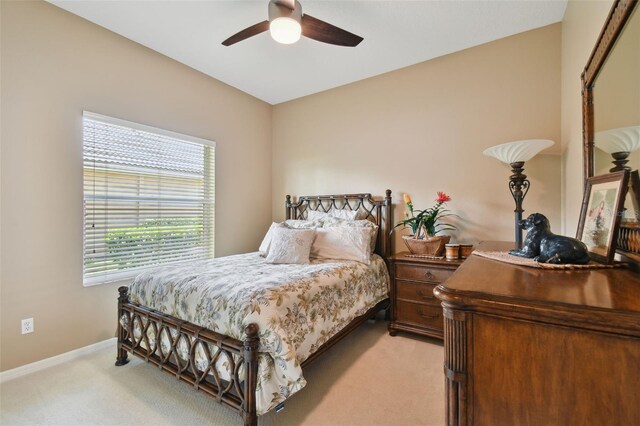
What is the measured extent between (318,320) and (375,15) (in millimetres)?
2499

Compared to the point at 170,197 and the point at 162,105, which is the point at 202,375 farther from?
the point at 162,105

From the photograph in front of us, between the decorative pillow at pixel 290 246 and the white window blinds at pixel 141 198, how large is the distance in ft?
3.84

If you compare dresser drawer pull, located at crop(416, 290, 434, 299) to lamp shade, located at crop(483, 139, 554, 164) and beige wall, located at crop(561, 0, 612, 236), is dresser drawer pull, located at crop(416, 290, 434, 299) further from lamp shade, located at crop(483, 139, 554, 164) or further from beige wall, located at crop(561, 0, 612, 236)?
lamp shade, located at crop(483, 139, 554, 164)

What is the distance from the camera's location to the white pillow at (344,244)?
2.77 metres

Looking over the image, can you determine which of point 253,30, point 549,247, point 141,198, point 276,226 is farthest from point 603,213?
point 141,198

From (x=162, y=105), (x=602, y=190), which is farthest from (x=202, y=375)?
(x=162, y=105)

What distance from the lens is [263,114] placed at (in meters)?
4.20

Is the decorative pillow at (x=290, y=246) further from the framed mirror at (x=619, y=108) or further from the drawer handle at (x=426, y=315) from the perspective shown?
the framed mirror at (x=619, y=108)

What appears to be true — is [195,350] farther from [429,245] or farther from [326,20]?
[326,20]

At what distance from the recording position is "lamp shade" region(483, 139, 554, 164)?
6.86 feet

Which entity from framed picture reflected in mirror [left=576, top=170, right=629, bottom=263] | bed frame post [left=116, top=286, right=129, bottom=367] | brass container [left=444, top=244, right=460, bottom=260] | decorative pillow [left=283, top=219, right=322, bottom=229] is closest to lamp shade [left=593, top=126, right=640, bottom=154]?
framed picture reflected in mirror [left=576, top=170, right=629, bottom=263]

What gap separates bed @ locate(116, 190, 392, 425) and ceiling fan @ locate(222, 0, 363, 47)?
1.71 metres

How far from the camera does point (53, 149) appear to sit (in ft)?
7.42

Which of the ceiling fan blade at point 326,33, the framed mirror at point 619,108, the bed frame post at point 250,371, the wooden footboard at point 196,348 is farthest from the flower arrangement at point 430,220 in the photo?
the bed frame post at point 250,371
